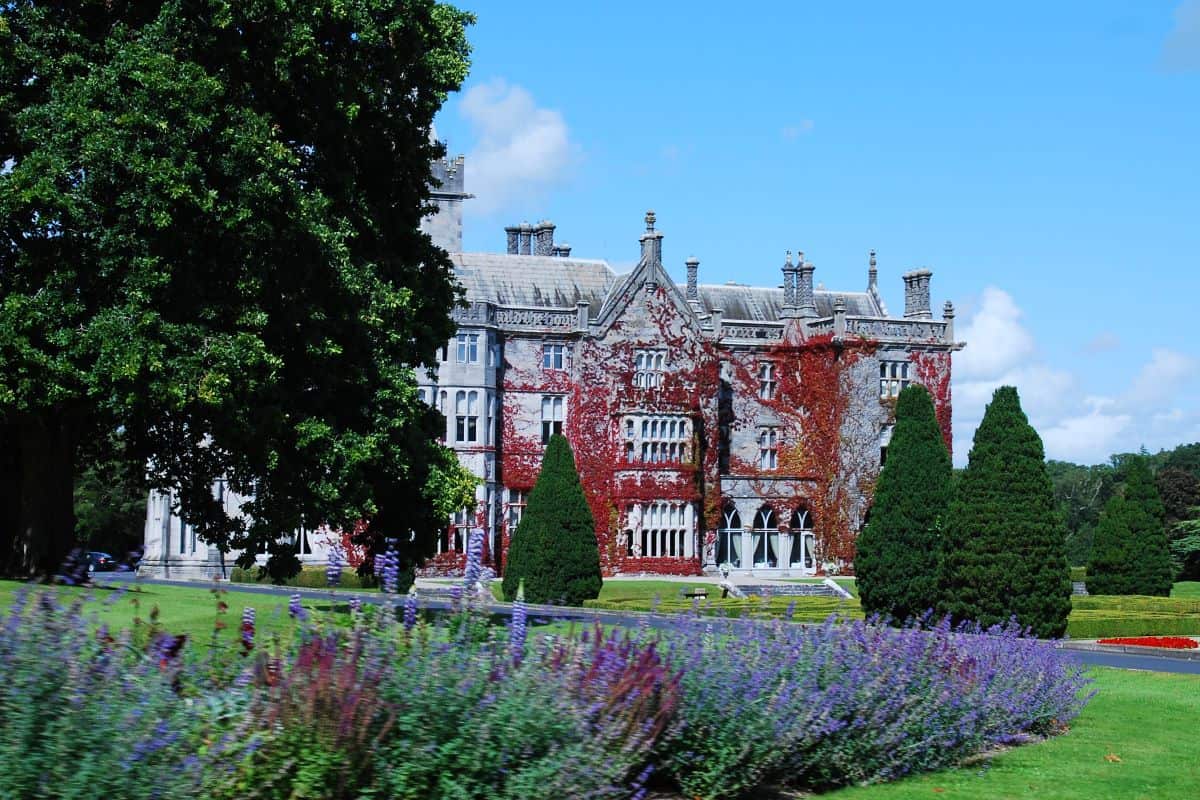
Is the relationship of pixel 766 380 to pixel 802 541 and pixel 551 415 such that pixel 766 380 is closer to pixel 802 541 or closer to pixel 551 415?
pixel 802 541

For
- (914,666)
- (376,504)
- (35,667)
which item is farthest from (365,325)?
(35,667)

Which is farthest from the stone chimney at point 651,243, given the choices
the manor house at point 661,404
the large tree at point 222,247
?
the large tree at point 222,247

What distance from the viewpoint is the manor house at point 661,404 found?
53.8 metres

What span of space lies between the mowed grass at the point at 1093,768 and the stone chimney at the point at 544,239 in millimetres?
45661

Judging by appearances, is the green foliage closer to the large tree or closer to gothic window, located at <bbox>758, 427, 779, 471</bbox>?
gothic window, located at <bbox>758, 427, 779, 471</bbox>

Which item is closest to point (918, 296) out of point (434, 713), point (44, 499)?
point (44, 499)

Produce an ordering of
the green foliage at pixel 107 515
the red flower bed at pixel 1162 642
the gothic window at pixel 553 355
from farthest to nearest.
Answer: the green foliage at pixel 107 515 < the gothic window at pixel 553 355 < the red flower bed at pixel 1162 642

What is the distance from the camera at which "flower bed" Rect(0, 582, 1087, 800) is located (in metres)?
7.37

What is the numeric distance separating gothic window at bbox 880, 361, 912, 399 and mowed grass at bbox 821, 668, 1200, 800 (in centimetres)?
4273

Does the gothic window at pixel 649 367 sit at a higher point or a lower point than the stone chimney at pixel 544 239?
lower

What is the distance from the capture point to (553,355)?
55750 mm

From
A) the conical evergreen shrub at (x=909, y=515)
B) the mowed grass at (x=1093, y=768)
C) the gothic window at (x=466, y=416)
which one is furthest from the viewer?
the gothic window at (x=466, y=416)

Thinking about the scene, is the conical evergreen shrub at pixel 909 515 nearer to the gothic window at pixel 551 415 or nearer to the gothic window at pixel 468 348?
the gothic window at pixel 551 415

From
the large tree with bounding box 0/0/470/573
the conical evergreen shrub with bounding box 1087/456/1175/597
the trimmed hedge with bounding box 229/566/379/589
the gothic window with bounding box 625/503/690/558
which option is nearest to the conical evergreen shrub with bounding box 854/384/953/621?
the large tree with bounding box 0/0/470/573
